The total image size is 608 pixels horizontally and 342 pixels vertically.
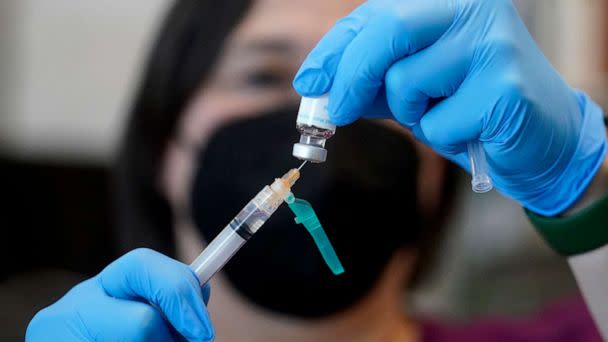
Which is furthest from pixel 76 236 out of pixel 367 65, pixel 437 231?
pixel 367 65

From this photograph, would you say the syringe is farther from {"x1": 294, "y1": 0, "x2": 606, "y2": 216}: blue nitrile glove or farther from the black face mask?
the black face mask

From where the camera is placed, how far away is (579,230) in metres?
0.76

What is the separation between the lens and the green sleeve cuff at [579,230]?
737 millimetres

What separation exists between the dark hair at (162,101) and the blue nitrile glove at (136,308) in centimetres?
68

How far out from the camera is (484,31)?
0.68 metres

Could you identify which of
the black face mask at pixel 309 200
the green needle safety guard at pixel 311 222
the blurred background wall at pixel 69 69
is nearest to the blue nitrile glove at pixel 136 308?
the green needle safety guard at pixel 311 222

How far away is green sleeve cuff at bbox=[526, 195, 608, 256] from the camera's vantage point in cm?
74

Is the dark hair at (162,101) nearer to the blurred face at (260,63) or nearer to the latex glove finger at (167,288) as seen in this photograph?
the blurred face at (260,63)

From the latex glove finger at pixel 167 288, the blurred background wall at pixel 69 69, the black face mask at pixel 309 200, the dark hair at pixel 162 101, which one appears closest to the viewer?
the latex glove finger at pixel 167 288

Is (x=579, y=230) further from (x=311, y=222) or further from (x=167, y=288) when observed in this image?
(x=167, y=288)

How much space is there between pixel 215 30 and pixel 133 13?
101 centimetres

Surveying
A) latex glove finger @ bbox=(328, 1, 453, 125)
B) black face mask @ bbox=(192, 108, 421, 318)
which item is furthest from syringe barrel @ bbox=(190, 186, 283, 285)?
black face mask @ bbox=(192, 108, 421, 318)

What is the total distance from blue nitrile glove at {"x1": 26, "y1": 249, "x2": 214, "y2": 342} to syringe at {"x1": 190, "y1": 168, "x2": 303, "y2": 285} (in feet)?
0.09

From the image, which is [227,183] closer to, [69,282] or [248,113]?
[248,113]
